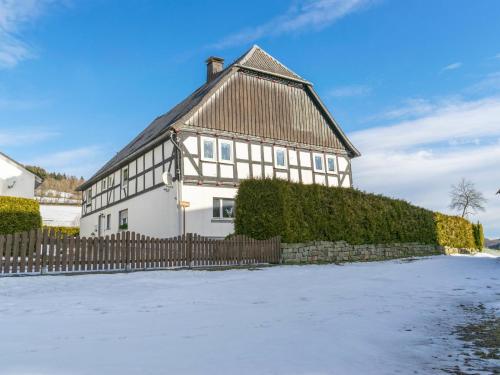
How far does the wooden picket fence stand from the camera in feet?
35.5

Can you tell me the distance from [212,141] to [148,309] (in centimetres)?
1574

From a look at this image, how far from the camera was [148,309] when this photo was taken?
6328 mm

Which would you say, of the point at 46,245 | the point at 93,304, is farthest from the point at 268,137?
the point at 93,304

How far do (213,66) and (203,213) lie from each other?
37.4ft

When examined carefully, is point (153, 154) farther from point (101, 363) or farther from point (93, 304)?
point (101, 363)

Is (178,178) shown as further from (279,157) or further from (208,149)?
(279,157)

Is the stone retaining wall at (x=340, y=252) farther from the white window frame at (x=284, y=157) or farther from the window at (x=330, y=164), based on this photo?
the white window frame at (x=284, y=157)

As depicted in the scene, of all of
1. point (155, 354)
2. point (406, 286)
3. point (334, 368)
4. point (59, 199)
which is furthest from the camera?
point (59, 199)

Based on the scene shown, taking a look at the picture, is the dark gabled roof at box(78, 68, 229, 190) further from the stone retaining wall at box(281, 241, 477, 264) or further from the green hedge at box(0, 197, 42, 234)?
the stone retaining wall at box(281, 241, 477, 264)

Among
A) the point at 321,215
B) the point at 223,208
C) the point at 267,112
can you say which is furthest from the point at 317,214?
the point at 267,112

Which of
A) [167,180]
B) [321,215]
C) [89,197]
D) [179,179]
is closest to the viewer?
[321,215]

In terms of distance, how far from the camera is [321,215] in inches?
672

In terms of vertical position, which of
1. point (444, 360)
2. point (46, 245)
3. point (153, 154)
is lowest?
point (444, 360)

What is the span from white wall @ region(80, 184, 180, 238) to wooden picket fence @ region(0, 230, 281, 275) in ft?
18.8
